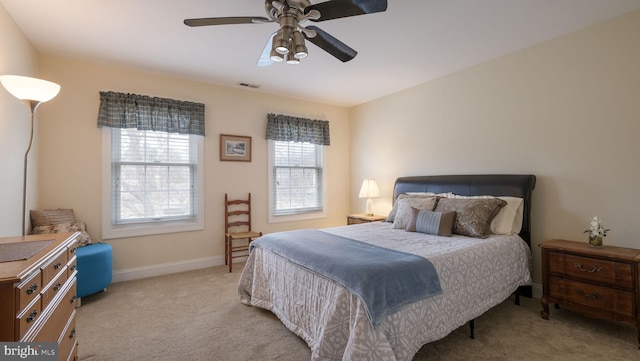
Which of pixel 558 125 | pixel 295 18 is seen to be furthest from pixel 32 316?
pixel 558 125

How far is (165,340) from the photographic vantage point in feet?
7.25

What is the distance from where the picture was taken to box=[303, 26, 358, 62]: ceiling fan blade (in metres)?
2.04

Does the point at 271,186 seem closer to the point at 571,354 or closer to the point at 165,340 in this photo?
the point at 165,340

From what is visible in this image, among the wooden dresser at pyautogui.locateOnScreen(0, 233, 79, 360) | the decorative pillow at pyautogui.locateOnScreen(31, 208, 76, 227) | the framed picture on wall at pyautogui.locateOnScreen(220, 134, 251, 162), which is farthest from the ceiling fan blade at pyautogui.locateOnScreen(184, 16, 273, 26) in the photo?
the decorative pillow at pyautogui.locateOnScreen(31, 208, 76, 227)

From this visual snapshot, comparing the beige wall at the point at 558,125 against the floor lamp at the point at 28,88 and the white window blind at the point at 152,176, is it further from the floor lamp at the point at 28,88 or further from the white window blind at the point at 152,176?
the floor lamp at the point at 28,88

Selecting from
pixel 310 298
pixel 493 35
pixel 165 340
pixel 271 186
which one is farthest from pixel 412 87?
pixel 165 340

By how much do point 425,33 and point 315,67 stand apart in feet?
4.30

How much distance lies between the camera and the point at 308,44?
2.91m

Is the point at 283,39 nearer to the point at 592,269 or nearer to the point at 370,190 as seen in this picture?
the point at 592,269

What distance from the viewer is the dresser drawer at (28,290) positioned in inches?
43.1

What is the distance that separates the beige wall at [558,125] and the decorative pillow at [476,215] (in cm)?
57

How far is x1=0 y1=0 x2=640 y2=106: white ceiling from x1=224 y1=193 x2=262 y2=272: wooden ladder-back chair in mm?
1762

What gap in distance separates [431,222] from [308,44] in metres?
2.15

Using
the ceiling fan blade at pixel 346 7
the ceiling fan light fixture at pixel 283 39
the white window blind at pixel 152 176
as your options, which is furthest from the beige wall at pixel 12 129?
the ceiling fan blade at pixel 346 7
